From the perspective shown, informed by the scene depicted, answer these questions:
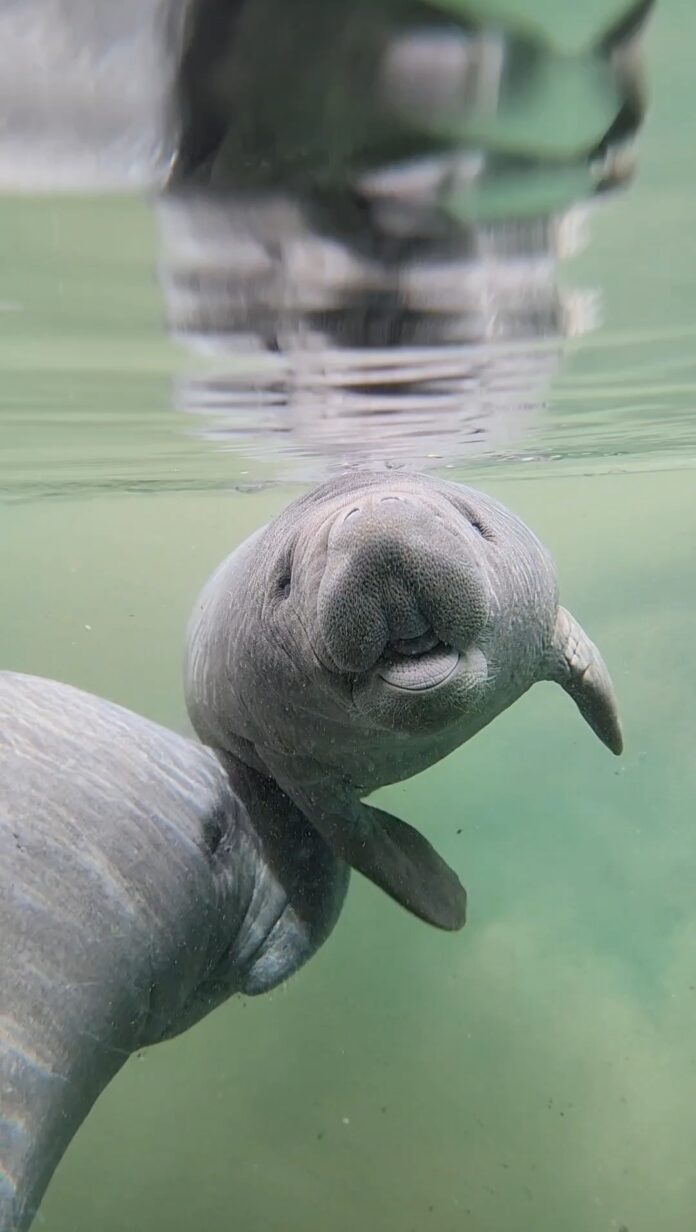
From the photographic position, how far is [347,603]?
2.61 m

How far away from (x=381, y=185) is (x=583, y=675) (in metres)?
2.74

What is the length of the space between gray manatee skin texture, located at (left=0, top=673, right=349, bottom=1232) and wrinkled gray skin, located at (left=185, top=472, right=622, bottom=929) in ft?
1.40

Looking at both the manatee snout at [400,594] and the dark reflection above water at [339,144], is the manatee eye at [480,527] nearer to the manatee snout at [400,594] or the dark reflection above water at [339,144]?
the manatee snout at [400,594]

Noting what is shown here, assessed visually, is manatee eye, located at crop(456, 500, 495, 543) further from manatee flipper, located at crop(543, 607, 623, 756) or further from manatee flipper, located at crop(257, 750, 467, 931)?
manatee flipper, located at crop(257, 750, 467, 931)

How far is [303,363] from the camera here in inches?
247

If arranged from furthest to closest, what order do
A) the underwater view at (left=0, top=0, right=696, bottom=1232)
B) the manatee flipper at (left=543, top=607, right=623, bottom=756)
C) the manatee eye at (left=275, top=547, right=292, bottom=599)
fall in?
the manatee flipper at (left=543, top=607, right=623, bottom=756)
the manatee eye at (left=275, top=547, right=292, bottom=599)
the underwater view at (left=0, top=0, right=696, bottom=1232)

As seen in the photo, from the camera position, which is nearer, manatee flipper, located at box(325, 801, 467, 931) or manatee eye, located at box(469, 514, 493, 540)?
manatee eye, located at box(469, 514, 493, 540)

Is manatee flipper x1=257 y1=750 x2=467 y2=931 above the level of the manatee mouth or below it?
below

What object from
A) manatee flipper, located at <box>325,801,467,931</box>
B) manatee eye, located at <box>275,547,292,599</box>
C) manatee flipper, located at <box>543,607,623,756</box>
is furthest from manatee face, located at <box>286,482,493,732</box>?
manatee flipper, located at <box>543,607,623,756</box>

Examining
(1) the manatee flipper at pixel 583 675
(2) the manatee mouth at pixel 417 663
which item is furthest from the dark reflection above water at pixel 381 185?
(1) the manatee flipper at pixel 583 675

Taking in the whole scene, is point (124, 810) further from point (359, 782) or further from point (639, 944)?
point (639, 944)

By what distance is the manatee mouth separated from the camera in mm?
2682

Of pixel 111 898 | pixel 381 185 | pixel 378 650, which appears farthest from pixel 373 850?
pixel 381 185

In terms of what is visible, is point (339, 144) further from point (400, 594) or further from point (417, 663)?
point (417, 663)
